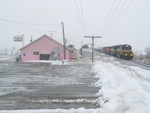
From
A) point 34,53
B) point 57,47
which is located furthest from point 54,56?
point 34,53

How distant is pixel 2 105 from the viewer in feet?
20.9

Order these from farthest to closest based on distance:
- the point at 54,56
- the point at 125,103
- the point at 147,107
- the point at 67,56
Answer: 1. the point at 67,56
2. the point at 54,56
3. the point at 125,103
4. the point at 147,107

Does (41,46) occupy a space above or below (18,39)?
below

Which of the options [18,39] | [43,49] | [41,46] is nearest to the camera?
[41,46]

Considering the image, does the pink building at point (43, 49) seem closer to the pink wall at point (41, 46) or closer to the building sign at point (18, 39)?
the pink wall at point (41, 46)

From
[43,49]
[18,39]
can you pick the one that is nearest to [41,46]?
[43,49]

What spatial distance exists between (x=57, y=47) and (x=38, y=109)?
33.3m

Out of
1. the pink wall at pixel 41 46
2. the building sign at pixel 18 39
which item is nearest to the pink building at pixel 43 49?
the pink wall at pixel 41 46

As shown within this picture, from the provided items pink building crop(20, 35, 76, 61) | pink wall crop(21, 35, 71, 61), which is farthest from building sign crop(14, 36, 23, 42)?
pink wall crop(21, 35, 71, 61)

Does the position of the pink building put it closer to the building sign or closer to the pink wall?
the pink wall

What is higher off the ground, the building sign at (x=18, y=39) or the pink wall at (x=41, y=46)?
the building sign at (x=18, y=39)

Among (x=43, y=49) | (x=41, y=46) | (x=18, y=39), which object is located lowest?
(x=43, y=49)

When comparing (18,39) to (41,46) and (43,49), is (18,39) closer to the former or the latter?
(41,46)

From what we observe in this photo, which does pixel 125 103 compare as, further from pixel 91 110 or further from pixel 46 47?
pixel 46 47
